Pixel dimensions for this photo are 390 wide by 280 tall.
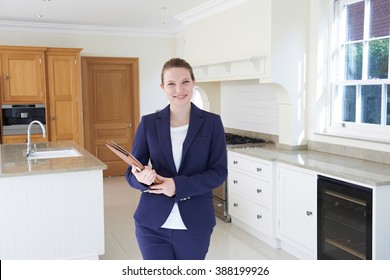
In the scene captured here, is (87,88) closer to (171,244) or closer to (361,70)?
(361,70)

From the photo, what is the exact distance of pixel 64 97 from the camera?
6.73 m

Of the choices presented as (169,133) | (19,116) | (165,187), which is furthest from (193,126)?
(19,116)

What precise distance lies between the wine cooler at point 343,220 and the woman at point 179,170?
1.56 meters

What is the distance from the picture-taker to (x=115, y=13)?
616 centimetres

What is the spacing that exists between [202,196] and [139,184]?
0.89 feet

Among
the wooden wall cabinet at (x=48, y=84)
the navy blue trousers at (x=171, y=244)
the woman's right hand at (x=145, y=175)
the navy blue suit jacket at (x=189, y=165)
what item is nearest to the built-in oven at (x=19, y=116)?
the wooden wall cabinet at (x=48, y=84)

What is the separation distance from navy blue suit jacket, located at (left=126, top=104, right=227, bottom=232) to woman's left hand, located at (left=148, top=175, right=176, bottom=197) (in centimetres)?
3

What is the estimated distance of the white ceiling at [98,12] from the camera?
5426mm

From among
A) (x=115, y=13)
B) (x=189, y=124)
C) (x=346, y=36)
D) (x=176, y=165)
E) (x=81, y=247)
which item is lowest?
(x=81, y=247)

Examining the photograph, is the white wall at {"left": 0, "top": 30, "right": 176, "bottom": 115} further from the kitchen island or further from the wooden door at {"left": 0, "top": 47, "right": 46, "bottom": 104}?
the kitchen island

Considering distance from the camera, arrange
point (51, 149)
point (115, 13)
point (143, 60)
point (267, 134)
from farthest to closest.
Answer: point (143, 60)
point (115, 13)
point (267, 134)
point (51, 149)

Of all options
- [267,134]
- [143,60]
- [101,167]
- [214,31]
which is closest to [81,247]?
[101,167]

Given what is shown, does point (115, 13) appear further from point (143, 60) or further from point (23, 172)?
point (23, 172)

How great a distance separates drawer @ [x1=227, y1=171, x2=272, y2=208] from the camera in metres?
4.17
